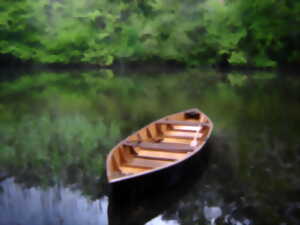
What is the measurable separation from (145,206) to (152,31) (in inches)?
938

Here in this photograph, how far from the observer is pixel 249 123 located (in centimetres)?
859

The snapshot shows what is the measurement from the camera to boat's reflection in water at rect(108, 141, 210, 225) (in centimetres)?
384

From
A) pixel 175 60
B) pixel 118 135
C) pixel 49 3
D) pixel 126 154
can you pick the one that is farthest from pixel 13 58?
pixel 126 154

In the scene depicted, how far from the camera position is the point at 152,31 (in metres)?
26.6

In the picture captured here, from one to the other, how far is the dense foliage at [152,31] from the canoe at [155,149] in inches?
734

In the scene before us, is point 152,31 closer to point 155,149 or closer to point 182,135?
point 182,135

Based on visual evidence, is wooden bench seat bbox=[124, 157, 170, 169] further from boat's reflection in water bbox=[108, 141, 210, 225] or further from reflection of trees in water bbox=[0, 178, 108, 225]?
reflection of trees in water bbox=[0, 178, 108, 225]

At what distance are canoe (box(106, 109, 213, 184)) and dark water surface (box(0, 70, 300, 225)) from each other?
0.42 m

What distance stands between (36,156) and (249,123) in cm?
531

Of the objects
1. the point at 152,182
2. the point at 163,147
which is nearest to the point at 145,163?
the point at 163,147

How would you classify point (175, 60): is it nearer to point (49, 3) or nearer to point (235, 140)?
point (49, 3)

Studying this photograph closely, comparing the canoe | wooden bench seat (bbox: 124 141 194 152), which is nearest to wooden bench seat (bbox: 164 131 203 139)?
the canoe

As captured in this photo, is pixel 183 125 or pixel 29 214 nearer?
pixel 29 214

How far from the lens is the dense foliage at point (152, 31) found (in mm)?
23641
